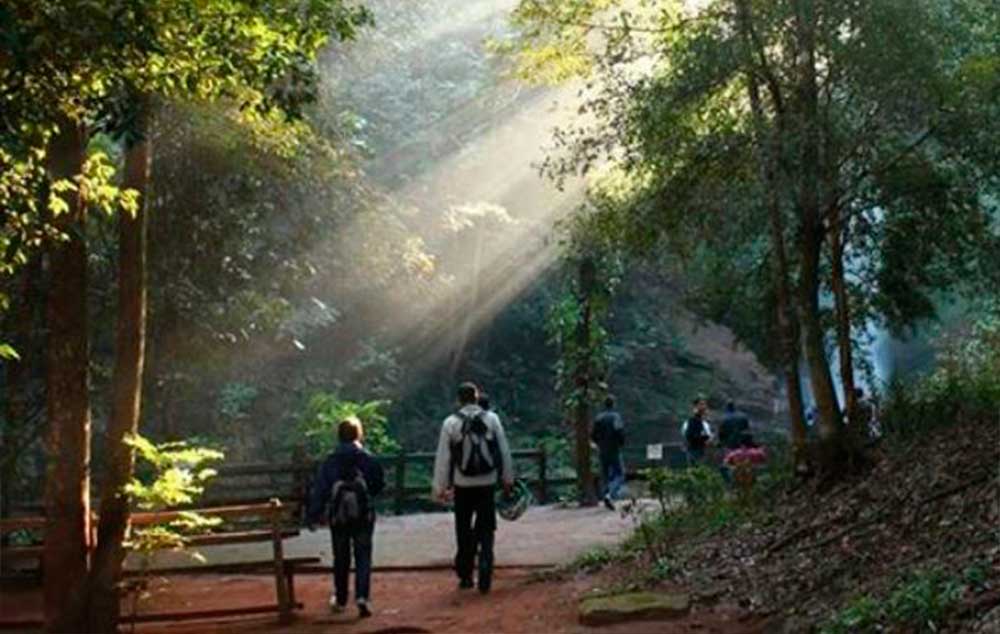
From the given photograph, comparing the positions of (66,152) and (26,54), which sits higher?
(66,152)

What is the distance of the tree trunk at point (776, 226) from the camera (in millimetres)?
10289

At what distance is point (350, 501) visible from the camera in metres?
9.43

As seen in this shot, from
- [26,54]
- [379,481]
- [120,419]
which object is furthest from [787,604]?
[26,54]

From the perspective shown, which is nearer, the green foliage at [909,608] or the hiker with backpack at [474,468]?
the green foliage at [909,608]

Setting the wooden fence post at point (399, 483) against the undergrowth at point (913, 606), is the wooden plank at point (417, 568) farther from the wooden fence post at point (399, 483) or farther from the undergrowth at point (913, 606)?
the wooden fence post at point (399, 483)

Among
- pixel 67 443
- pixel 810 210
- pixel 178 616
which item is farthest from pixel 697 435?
pixel 67 443

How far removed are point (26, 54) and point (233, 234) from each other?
9.69 metres

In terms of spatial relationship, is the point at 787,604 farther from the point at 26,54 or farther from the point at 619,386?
the point at 619,386

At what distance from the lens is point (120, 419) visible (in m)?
9.03

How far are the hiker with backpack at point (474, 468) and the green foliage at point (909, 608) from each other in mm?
3566

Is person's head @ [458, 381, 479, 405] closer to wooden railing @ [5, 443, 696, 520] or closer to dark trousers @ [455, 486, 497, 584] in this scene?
dark trousers @ [455, 486, 497, 584]

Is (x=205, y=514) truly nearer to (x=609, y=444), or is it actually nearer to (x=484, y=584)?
(x=484, y=584)

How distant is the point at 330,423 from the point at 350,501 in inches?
515

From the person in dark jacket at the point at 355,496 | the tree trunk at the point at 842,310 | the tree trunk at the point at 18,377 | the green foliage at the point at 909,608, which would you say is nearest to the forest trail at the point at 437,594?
the person in dark jacket at the point at 355,496
